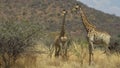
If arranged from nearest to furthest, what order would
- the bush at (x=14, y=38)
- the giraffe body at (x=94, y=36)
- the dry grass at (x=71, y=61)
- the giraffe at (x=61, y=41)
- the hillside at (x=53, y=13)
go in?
the bush at (x=14, y=38) → the dry grass at (x=71, y=61) → the giraffe body at (x=94, y=36) → the giraffe at (x=61, y=41) → the hillside at (x=53, y=13)

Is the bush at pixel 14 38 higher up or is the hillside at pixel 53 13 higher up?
the bush at pixel 14 38

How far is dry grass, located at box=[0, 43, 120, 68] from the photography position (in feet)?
48.8

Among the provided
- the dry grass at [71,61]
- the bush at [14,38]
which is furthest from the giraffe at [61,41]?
the bush at [14,38]

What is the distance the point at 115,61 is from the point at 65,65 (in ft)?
8.85

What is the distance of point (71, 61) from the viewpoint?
1628cm

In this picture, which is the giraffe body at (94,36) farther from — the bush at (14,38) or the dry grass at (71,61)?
the bush at (14,38)

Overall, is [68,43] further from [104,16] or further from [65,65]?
[104,16]

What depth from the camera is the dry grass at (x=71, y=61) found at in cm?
1488

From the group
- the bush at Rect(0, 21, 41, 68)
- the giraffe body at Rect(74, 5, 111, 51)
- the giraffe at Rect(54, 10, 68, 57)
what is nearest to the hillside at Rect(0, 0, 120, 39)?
the giraffe at Rect(54, 10, 68, 57)

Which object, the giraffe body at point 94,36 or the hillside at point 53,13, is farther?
the hillside at point 53,13

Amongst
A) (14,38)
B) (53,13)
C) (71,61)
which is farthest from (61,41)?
(53,13)

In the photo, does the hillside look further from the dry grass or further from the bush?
the bush

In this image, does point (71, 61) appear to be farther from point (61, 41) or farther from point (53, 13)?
point (53, 13)

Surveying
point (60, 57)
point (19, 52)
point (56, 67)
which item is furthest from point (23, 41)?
point (60, 57)
